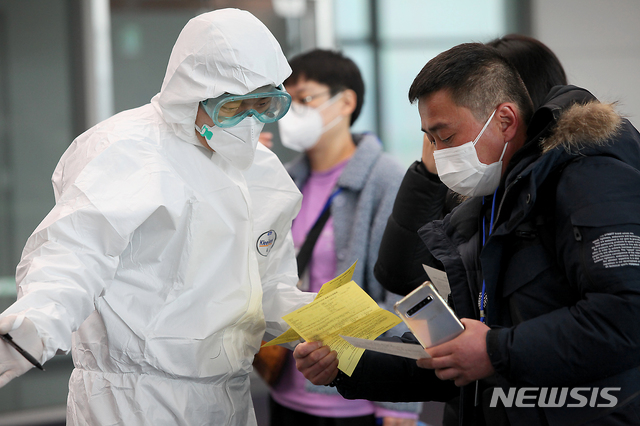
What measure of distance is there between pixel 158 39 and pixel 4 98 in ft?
3.27

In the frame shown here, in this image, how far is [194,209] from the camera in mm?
1503

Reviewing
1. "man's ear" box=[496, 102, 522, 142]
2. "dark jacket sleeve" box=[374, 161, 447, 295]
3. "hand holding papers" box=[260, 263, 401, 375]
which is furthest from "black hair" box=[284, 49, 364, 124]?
"hand holding papers" box=[260, 263, 401, 375]

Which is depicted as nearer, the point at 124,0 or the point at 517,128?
the point at 517,128

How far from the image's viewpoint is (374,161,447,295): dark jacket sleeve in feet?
6.10

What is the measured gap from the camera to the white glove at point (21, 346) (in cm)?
106

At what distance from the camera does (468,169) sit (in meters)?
1.45

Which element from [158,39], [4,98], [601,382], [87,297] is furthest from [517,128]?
[4,98]

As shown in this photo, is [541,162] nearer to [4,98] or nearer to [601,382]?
[601,382]

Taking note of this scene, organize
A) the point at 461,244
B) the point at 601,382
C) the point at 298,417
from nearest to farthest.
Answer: the point at 601,382 < the point at 461,244 < the point at 298,417

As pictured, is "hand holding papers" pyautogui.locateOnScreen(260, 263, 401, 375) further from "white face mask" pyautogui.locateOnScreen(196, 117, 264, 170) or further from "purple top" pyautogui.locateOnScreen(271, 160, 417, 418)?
"purple top" pyautogui.locateOnScreen(271, 160, 417, 418)

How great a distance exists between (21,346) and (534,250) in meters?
1.01

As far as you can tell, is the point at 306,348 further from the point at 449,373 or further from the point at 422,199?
the point at 422,199

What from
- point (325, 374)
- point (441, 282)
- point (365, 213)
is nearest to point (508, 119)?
point (441, 282)

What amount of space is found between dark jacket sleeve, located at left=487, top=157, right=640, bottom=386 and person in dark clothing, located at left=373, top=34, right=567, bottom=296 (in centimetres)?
59
